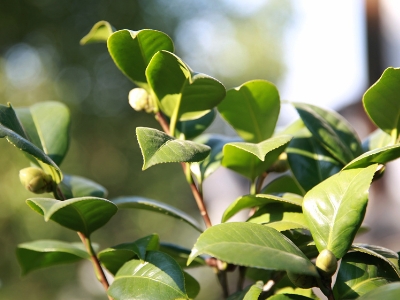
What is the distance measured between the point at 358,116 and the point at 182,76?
2.44 metres

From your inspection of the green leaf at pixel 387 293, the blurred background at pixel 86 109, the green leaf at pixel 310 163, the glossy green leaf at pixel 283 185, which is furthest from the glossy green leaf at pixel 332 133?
the blurred background at pixel 86 109

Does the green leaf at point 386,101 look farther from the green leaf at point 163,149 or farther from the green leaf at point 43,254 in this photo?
the green leaf at point 43,254

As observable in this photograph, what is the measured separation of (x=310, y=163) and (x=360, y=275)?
Answer: 0.57 ft

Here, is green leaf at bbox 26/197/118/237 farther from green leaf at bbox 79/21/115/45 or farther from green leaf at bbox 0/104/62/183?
green leaf at bbox 79/21/115/45

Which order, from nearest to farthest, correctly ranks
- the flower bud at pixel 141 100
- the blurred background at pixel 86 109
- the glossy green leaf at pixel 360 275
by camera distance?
the glossy green leaf at pixel 360 275 < the flower bud at pixel 141 100 < the blurred background at pixel 86 109

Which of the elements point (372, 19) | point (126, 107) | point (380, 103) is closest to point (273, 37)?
point (126, 107)

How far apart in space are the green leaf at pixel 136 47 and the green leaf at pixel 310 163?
0.20m

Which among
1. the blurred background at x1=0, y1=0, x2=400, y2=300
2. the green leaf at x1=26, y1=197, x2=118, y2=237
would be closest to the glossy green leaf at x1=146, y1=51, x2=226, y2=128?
the green leaf at x1=26, y1=197, x2=118, y2=237

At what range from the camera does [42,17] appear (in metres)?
5.91

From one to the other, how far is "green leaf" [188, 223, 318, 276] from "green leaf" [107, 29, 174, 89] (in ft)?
0.69

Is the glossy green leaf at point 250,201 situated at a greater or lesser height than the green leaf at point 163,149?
lesser

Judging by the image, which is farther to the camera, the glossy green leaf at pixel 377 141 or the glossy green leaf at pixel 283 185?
the glossy green leaf at pixel 283 185

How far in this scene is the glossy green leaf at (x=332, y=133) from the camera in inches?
19.9

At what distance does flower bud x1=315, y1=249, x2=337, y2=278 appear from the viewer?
350 millimetres
